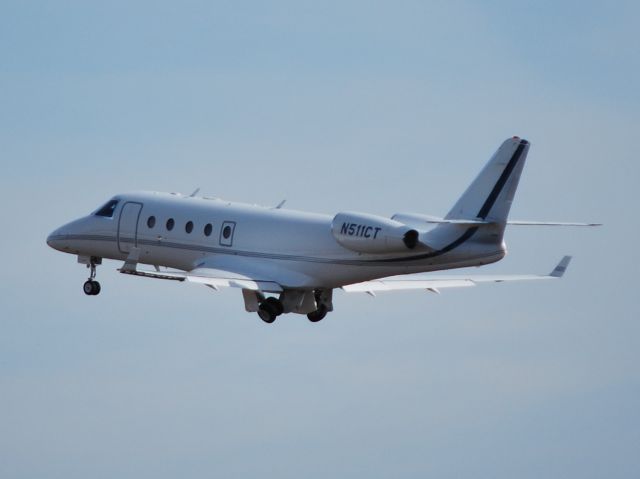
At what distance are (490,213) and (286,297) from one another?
24.3 ft

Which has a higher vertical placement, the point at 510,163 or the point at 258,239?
the point at 510,163

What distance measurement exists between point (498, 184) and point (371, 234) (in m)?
3.74

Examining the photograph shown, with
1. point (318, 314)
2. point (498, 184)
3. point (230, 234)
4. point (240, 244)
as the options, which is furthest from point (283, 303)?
point (498, 184)

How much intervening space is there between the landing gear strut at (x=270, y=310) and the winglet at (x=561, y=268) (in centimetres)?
836

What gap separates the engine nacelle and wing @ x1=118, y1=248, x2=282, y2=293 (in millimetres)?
2679

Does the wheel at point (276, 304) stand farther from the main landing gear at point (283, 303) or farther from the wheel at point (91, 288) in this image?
the wheel at point (91, 288)

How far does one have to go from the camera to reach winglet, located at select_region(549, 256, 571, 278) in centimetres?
5706

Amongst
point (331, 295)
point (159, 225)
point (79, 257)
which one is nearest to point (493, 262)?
point (331, 295)

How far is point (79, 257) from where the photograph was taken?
6091 cm

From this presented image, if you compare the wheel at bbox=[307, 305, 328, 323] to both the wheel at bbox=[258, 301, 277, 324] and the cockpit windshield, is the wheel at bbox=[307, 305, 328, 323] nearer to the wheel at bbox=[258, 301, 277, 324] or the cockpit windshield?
the wheel at bbox=[258, 301, 277, 324]

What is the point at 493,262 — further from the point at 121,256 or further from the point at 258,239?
the point at 121,256

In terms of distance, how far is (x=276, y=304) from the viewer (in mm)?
55281

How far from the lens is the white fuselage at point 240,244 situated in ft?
172

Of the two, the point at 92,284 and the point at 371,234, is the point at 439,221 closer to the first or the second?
the point at 371,234
